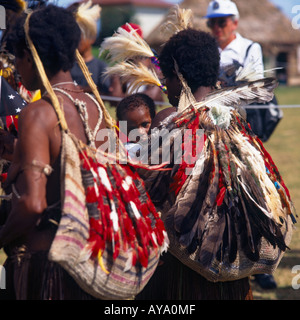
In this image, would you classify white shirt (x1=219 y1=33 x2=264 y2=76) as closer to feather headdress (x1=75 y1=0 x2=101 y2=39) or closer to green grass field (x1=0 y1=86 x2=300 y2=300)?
feather headdress (x1=75 y1=0 x2=101 y2=39)

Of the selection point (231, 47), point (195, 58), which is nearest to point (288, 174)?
point (231, 47)

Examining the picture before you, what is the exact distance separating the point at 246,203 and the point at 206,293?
1.94ft

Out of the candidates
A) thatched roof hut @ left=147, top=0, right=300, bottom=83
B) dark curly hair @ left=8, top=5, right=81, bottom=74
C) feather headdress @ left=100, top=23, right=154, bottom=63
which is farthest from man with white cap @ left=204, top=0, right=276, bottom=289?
thatched roof hut @ left=147, top=0, right=300, bottom=83

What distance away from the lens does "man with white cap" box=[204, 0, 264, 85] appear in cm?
527

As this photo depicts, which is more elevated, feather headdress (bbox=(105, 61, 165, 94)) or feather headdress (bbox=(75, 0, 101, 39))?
feather headdress (bbox=(75, 0, 101, 39))


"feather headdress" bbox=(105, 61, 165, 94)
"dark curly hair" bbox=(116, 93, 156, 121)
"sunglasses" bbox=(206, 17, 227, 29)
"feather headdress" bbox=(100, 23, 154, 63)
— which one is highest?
"feather headdress" bbox=(100, 23, 154, 63)

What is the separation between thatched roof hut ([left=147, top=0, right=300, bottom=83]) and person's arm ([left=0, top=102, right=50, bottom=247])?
36.6 metres

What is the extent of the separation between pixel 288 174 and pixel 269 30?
3238cm

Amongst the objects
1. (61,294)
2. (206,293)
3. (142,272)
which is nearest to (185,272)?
(206,293)

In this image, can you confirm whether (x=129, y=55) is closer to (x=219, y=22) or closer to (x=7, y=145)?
(x=7, y=145)

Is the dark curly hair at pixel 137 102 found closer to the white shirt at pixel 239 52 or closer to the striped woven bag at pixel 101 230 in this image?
the striped woven bag at pixel 101 230

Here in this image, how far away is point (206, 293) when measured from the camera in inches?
125

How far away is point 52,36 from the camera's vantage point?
2547mm

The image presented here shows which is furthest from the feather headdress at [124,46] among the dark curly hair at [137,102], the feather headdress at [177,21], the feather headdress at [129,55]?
the dark curly hair at [137,102]
